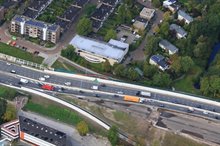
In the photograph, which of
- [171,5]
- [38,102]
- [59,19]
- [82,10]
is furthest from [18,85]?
[171,5]

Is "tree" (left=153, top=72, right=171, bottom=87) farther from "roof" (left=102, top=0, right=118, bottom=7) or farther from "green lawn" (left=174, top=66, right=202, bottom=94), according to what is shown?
"roof" (left=102, top=0, right=118, bottom=7)

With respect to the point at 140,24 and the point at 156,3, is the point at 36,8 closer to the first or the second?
the point at 140,24

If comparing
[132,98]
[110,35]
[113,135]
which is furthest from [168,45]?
[113,135]

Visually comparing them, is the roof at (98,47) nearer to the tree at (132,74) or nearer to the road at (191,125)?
the tree at (132,74)

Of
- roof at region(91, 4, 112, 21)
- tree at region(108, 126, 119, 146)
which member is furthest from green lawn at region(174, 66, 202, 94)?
roof at region(91, 4, 112, 21)

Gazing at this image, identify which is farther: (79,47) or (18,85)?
(79,47)

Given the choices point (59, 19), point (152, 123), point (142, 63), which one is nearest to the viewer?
point (152, 123)

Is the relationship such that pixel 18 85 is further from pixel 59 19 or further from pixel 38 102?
pixel 59 19
